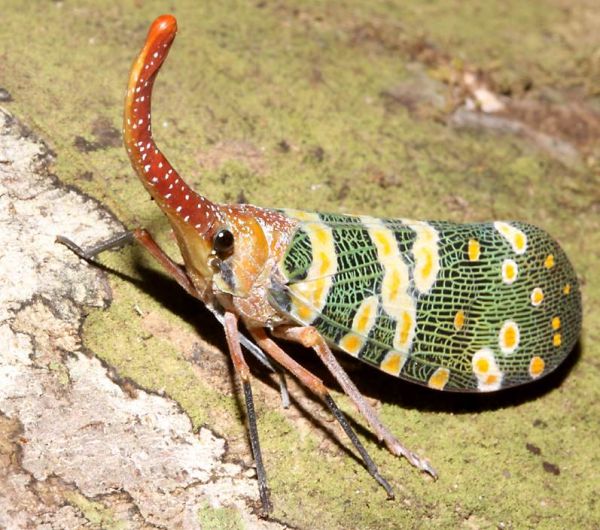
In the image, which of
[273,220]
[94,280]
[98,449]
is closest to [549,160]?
[273,220]

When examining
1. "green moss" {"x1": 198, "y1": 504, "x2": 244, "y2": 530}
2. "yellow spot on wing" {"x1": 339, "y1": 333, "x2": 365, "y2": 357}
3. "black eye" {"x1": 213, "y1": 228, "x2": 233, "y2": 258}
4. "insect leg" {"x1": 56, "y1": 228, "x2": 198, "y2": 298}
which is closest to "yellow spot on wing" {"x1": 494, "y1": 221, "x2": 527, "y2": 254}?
"yellow spot on wing" {"x1": 339, "y1": 333, "x2": 365, "y2": 357}

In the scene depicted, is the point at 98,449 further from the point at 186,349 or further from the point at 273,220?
the point at 273,220

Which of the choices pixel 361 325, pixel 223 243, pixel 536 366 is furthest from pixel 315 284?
pixel 536 366

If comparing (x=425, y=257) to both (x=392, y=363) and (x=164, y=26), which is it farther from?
(x=164, y=26)

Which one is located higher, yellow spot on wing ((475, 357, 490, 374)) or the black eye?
the black eye

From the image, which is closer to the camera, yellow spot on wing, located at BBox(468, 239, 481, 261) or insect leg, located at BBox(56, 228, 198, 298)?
insect leg, located at BBox(56, 228, 198, 298)

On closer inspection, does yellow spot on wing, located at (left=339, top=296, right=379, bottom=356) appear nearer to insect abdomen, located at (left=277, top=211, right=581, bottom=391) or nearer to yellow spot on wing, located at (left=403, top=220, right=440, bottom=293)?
insect abdomen, located at (left=277, top=211, right=581, bottom=391)

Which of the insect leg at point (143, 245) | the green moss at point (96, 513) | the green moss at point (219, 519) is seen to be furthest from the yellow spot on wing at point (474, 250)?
the green moss at point (96, 513)
